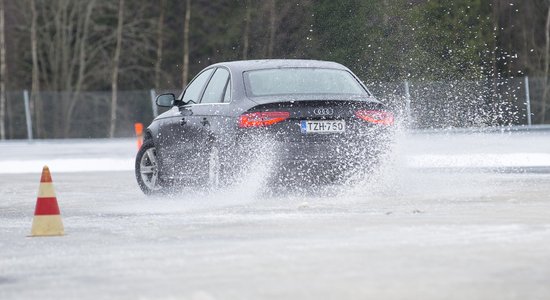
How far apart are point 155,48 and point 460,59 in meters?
17.9

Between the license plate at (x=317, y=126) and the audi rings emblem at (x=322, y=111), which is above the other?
the audi rings emblem at (x=322, y=111)

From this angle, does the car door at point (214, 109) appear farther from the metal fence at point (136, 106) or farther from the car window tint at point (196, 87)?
the metal fence at point (136, 106)

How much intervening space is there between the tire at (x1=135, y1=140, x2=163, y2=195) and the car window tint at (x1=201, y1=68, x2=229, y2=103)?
3.57ft

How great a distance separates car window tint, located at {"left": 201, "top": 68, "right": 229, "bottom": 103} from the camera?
15508 millimetres

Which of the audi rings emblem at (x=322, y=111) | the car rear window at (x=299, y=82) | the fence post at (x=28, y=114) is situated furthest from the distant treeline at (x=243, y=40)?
the audi rings emblem at (x=322, y=111)

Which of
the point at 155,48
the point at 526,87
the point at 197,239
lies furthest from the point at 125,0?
the point at 197,239

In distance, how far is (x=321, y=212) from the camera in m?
13.2

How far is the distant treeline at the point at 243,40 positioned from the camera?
48.4 meters

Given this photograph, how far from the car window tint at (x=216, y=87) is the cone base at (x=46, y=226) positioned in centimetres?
400

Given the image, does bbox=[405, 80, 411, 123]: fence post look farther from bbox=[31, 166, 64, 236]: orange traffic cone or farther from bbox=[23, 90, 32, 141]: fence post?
bbox=[31, 166, 64, 236]: orange traffic cone

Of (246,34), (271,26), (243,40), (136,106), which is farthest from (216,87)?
(246,34)

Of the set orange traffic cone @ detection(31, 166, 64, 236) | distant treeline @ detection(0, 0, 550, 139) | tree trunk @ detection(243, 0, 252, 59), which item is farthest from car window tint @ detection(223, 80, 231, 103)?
tree trunk @ detection(243, 0, 252, 59)

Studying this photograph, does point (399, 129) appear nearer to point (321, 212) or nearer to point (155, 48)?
point (321, 212)

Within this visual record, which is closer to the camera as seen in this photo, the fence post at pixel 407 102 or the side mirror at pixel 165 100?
the side mirror at pixel 165 100
